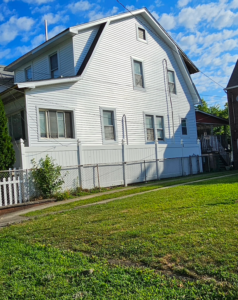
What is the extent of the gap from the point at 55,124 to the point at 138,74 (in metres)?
7.32

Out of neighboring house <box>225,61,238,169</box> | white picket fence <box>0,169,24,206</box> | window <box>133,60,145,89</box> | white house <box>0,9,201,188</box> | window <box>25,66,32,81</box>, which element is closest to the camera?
white picket fence <box>0,169,24,206</box>

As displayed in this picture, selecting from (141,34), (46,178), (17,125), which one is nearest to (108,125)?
(17,125)

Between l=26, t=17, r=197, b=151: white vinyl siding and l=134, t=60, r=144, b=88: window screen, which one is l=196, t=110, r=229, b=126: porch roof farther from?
l=134, t=60, r=144, b=88: window screen

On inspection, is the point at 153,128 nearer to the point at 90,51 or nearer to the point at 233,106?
the point at 90,51

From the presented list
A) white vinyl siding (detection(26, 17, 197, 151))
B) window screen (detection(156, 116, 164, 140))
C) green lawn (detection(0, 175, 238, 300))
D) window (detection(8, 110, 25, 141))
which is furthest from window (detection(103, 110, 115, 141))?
green lawn (detection(0, 175, 238, 300))

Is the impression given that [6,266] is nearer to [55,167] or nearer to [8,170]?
[8,170]

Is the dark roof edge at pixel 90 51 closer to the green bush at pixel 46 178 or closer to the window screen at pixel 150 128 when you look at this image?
the green bush at pixel 46 178

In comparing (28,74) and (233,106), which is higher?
(28,74)

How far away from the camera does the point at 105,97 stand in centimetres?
1688

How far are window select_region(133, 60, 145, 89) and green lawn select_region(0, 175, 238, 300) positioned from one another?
42.0 ft

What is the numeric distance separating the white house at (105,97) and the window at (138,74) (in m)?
0.06

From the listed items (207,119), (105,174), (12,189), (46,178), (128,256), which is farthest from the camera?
(207,119)

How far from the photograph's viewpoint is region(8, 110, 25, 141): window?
1448 cm

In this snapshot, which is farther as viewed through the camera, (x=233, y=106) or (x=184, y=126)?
(x=233, y=106)
